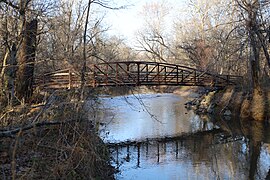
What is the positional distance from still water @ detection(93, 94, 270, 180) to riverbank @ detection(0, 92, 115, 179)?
135 centimetres

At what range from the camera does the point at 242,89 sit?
21188mm

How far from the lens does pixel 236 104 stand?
20078mm

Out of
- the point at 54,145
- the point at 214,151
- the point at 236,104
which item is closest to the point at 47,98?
the point at 54,145

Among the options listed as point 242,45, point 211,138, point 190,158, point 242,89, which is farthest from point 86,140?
point 242,89

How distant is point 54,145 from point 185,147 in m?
6.57

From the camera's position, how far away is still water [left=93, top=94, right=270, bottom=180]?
8.81 metres

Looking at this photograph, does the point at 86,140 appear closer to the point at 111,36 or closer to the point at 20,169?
the point at 20,169

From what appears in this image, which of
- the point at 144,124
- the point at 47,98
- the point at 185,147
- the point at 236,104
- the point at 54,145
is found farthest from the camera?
the point at 236,104

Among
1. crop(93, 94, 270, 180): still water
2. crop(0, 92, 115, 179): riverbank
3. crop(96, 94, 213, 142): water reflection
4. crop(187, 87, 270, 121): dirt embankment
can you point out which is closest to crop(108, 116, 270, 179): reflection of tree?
crop(93, 94, 270, 180): still water

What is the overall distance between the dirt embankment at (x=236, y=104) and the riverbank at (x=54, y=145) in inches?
498

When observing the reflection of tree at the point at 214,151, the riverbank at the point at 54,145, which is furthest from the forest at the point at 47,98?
the reflection of tree at the point at 214,151

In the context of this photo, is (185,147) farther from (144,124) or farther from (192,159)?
(144,124)

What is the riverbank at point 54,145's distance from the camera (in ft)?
19.0

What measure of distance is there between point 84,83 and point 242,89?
641 inches
